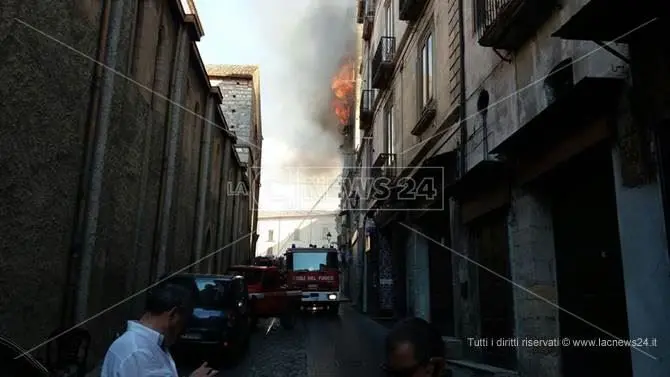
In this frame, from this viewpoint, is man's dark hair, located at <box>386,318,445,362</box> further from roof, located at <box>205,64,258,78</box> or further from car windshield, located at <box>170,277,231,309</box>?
roof, located at <box>205,64,258,78</box>

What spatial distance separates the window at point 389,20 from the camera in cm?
1994

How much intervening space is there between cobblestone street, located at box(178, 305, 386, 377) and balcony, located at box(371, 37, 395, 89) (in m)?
9.55

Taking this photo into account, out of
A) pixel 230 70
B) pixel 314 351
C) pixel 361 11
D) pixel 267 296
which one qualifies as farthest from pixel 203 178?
pixel 361 11

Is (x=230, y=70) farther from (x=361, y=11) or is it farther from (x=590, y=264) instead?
(x=590, y=264)

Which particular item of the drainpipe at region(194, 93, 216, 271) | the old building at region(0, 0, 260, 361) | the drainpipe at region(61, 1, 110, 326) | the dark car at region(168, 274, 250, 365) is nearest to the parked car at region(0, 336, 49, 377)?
the old building at region(0, 0, 260, 361)

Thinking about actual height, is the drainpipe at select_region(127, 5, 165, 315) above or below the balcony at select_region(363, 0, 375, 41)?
below

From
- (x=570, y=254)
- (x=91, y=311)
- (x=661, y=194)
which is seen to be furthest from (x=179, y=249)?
(x=661, y=194)

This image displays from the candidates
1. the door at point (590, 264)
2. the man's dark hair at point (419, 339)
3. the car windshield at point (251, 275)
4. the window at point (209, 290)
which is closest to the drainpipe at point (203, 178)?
the car windshield at point (251, 275)

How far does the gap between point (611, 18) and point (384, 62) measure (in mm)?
14388

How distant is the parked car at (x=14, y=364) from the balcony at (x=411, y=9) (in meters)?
13.7

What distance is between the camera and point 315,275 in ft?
70.1

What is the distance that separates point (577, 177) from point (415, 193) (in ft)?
Answer: 24.3

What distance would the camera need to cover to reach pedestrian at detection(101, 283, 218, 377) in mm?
2465

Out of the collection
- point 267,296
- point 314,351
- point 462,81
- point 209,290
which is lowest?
point 314,351
